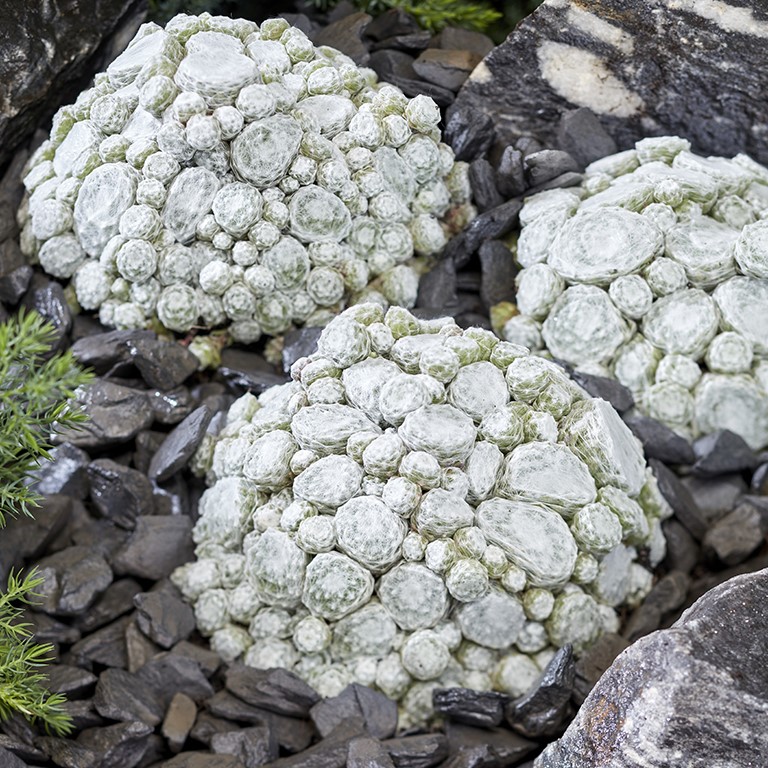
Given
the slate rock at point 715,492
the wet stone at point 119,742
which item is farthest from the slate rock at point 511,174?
the wet stone at point 119,742

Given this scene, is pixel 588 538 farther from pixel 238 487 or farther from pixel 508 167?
pixel 508 167

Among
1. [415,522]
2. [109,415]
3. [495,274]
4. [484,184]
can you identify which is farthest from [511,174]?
[109,415]

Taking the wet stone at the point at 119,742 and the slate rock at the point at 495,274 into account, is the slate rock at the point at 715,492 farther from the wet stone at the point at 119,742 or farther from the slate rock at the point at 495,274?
the wet stone at the point at 119,742

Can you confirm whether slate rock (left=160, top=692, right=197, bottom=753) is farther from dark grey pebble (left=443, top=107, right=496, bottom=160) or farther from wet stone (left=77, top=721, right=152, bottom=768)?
dark grey pebble (left=443, top=107, right=496, bottom=160)

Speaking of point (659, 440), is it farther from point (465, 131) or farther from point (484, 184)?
point (465, 131)

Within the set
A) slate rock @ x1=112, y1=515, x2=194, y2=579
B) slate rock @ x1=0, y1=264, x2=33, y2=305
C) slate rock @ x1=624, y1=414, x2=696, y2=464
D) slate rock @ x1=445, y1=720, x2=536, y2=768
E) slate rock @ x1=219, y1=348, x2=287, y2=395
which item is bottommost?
slate rock @ x1=445, y1=720, x2=536, y2=768

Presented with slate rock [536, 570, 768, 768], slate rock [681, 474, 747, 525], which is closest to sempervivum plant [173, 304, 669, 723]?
slate rock [681, 474, 747, 525]
